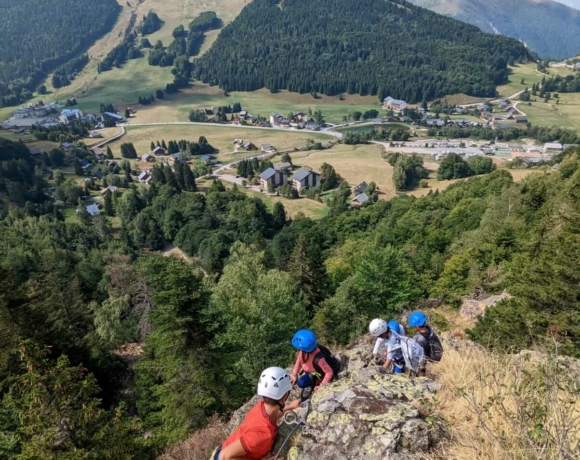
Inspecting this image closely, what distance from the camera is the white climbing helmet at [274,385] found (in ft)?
19.6

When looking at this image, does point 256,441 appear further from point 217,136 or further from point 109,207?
point 217,136

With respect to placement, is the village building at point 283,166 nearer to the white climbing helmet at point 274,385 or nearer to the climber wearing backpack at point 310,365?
the climber wearing backpack at point 310,365

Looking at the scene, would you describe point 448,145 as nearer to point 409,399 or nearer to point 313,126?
point 313,126

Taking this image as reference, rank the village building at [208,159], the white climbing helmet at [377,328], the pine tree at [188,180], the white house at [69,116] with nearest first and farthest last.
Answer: the white climbing helmet at [377,328] < the pine tree at [188,180] < the village building at [208,159] < the white house at [69,116]

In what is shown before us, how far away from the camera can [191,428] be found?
15.5m

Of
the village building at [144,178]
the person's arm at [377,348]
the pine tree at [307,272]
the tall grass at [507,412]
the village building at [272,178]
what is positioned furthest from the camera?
the village building at [144,178]

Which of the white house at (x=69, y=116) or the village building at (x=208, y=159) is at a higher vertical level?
the white house at (x=69, y=116)

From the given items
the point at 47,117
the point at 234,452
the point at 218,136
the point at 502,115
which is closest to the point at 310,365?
the point at 234,452

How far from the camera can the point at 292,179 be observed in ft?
358

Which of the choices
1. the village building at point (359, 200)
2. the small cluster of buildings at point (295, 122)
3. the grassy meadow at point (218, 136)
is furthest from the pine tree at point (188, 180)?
the small cluster of buildings at point (295, 122)

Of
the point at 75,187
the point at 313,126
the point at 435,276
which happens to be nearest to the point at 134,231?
the point at 75,187

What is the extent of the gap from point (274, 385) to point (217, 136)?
164699 millimetres

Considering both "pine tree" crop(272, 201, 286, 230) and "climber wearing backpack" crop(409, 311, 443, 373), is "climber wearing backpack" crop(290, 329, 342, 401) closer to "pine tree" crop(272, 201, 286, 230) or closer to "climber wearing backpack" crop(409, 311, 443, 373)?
"climber wearing backpack" crop(409, 311, 443, 373)

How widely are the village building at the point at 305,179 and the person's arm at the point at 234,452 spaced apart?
3976 inches
